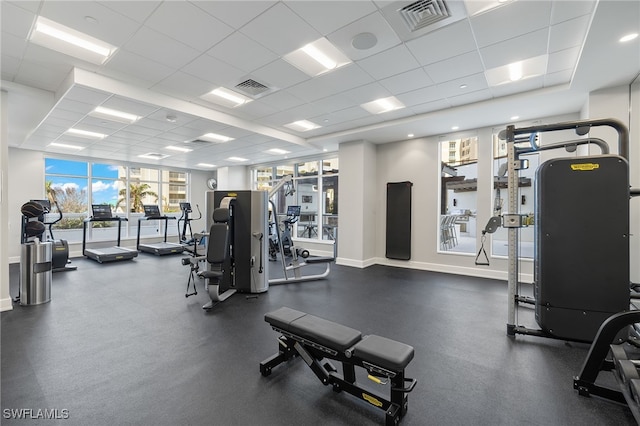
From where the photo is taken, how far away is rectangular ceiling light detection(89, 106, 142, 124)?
4793 millimetres

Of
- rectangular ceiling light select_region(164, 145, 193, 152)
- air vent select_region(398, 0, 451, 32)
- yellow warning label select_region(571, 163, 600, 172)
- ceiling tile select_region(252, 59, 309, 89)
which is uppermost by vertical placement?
air vent select_region(398, 0, 451, 32)

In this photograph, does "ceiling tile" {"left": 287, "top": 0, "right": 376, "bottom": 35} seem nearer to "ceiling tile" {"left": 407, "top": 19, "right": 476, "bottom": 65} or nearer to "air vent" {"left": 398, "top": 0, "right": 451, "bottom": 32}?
"air vent" {"left": 398, "top": 0, "right": 451, "bottom": 32}

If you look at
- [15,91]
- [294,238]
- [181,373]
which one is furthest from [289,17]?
[294,238]

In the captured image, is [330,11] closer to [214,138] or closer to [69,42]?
[69,42]

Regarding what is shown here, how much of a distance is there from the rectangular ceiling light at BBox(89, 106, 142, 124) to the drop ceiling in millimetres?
167

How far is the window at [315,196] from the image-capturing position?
8867mm

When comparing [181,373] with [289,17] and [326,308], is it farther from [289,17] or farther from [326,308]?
[289,17]

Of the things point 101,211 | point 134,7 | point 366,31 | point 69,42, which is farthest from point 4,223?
point 366,31

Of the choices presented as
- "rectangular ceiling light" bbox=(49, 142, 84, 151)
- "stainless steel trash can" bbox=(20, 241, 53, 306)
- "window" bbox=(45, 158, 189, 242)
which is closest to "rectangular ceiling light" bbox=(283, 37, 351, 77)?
"stainless steel trash can" bbox=(20, 241, 53, 306)

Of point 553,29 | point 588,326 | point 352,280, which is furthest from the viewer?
point 352,280

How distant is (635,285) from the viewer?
9.90 ft

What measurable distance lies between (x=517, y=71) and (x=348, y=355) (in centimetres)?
437

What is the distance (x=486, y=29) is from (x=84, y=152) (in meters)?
9.98

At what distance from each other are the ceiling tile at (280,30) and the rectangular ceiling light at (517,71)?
8.43 ft
